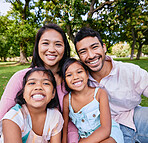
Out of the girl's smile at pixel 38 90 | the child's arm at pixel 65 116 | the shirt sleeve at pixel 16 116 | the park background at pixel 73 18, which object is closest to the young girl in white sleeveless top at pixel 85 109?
the child's arm at pixel 65 116

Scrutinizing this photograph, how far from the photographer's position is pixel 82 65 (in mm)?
2221

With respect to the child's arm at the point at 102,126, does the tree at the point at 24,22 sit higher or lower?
higher

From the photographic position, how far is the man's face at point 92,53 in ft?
7.03

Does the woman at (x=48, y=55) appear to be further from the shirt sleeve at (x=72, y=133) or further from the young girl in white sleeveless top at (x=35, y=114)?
the young girl in white sleeveless top at (x=35, y=114)

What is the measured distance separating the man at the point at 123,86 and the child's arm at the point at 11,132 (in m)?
1.34

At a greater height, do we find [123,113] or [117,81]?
[117,81]

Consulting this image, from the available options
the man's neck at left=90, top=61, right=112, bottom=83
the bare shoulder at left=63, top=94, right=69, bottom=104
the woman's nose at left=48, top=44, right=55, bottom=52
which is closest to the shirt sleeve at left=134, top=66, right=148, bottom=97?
the man's neck at left=90, top=61, right=112, bottom=83

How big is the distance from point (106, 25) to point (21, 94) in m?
16.9

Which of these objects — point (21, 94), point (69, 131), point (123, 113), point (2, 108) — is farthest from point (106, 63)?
point (2, 108)

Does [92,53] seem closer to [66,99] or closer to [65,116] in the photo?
[66,99]

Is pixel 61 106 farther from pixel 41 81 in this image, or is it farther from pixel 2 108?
pixel 2 108

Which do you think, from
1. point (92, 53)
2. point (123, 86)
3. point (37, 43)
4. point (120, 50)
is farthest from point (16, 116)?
point (120, 50)

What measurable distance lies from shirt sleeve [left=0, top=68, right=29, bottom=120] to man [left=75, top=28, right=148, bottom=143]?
104 centimetres

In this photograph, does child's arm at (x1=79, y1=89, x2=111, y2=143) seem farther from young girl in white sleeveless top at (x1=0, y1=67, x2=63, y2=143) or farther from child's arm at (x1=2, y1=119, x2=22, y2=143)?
child's arm at (x1=2, y1=119, x2=22, y2=143)
